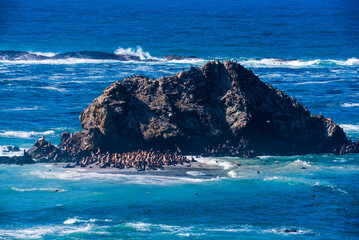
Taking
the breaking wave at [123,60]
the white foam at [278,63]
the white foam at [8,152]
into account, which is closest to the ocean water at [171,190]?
the white foam at [8,152]

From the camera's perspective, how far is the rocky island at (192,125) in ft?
179

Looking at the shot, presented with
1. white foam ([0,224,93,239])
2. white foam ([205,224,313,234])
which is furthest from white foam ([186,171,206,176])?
white foam ([0,224,93,239])

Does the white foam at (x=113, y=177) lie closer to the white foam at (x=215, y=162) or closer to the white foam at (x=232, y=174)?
the white foam at (x=232, y=174)

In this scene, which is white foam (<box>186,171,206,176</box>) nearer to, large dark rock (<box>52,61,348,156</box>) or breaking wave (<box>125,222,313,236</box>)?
large dark rock (<box>52,61,348,156</box>)

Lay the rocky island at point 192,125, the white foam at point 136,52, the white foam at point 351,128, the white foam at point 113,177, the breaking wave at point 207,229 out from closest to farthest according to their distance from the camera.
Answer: the breaking wave at point 207,229 → the white foam at point 113,177 → the rocky island at point 192,125 → the white foam at point 351,128 → the white foam at point 136,52

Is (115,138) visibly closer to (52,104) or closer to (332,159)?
(332,159)

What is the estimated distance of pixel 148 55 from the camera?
5374 inches

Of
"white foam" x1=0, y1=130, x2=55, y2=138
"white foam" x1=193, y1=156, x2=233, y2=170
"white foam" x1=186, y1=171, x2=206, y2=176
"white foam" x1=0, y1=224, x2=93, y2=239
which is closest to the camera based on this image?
"white foam" x1=0, y1=224, x2=93, y2=239

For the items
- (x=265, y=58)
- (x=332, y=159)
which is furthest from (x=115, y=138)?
(x=265, y=58)

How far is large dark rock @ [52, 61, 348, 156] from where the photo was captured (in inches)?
2156

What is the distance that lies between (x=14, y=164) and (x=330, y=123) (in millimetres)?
28531

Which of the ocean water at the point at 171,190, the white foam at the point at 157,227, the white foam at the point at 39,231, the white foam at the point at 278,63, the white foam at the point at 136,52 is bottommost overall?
the white foam at the point at 39,231

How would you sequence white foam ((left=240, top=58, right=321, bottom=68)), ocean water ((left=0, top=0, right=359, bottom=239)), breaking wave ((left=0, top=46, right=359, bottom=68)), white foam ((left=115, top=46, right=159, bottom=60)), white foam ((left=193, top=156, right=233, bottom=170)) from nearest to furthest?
ocean water ((left=0, top=0, right=359, bottom=239))
white foam ((left=193, top=156, right=233, bottom=170))
white foam ((left=240, top=58, right=321, bottom=68))
breaking wave ((left=0, top=46, right=359, bottom=68))
white foam ((left=115, top=46, right=159, bottom=60))

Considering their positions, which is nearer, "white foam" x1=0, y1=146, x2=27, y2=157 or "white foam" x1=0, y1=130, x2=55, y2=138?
"white foam" x1=0, y1=146, x2=27, y2=157
